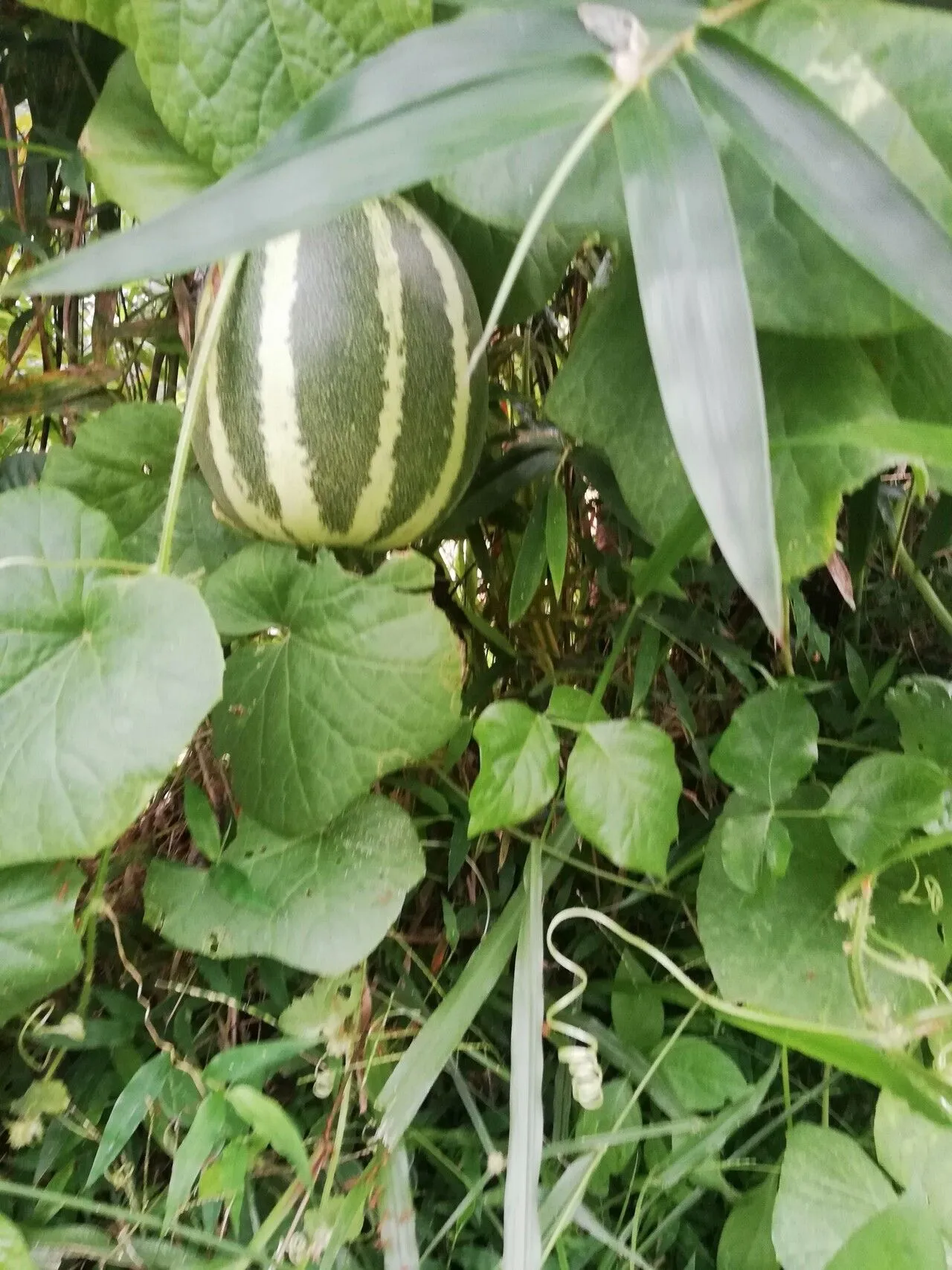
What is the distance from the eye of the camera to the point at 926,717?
0.56 meters

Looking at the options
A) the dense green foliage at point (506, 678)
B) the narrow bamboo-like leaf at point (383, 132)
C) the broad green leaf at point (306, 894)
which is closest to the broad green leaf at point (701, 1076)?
the dense green foliage at point (506, 678)

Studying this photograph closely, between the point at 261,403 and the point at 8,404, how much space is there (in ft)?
0.84

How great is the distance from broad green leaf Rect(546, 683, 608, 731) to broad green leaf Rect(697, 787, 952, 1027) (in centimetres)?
12

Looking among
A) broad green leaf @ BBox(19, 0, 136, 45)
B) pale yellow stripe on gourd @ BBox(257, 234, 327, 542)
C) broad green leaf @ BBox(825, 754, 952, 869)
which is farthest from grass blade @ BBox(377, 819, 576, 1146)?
broad green leaf @ BBox(19, 0, 136, 45)

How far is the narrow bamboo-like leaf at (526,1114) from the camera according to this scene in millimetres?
481

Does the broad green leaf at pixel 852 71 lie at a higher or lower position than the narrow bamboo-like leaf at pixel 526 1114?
A: higher

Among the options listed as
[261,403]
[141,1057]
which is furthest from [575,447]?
[141,1057]

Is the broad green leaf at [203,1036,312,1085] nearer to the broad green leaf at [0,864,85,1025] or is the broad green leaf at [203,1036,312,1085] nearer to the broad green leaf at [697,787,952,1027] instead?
the broad green leaf at [0,864,85,1025]

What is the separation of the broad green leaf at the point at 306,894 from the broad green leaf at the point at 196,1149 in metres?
0.08

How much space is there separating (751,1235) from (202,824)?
17.7 inches

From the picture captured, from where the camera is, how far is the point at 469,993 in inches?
21.0

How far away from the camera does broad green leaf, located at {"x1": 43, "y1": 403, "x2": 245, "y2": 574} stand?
0.50 m

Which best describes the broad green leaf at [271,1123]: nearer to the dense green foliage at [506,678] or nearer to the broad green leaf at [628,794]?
the dense green foliage at [506,678]

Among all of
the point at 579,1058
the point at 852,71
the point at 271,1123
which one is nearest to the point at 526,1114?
the point at 579,1058
